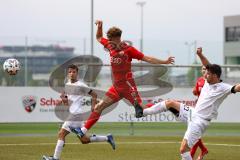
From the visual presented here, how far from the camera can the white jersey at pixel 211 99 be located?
517 inches

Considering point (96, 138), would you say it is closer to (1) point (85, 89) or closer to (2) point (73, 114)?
(2) point (73, 114)

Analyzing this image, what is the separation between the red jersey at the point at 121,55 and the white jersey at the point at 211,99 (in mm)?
2514

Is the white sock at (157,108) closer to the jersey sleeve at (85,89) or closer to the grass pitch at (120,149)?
the jersey sleeve at (85,89)

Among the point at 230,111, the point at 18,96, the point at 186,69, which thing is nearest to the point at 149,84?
the point at 186,69

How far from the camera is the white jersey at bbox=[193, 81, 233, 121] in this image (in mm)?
13123

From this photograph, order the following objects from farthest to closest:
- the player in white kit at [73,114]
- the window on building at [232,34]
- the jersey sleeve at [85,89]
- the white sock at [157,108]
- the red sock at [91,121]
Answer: the window on building at [232,34] < the jersey sleeve at [85,89] < the red sock at [91,121] < the player in white kit at [73,114] < the white sock at [157,108]

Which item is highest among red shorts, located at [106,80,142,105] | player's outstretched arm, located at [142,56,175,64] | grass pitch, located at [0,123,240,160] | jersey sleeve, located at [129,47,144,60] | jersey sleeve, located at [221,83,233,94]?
jersey sleeve, located at [129,47,144,60]

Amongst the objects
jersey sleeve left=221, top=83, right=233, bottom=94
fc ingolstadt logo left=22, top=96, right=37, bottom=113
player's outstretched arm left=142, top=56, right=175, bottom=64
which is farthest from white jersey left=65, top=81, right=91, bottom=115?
fc ingolstadt logo left=22, top=96, right=37, bottom=113

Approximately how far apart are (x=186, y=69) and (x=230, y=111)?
10.2 feet

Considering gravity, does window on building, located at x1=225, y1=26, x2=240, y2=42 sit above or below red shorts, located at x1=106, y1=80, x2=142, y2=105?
above

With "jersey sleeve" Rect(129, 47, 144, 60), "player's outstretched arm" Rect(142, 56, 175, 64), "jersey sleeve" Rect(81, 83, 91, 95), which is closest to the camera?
"player's outstretched arm" Rect(142, 56, 175, 64)

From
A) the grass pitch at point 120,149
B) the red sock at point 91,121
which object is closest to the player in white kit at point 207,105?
the red sock at point 91,121

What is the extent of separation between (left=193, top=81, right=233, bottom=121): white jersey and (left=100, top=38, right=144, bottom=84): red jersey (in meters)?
2.51

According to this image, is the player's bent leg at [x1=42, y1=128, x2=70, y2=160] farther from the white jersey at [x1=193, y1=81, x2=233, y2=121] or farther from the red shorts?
the white jersey at [x1=193, y1=81, x2=233, y2=121]
